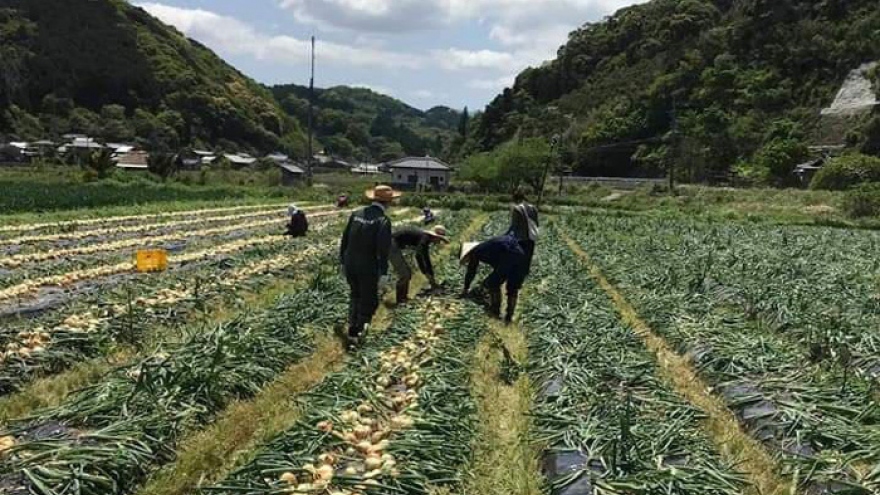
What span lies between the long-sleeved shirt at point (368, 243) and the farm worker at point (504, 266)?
7.23 ft

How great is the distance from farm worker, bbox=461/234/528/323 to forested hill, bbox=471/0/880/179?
4564 cm

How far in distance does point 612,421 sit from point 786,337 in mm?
4473

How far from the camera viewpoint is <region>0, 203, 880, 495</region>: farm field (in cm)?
430

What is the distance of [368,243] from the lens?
7977 mm

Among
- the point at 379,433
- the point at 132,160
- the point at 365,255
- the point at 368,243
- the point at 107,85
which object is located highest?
the point at 107,85

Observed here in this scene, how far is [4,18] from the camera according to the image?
342 feet

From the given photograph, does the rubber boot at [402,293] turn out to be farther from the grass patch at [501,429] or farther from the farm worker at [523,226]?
the grass patch at [501,429]

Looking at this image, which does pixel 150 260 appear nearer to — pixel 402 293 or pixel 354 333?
pixel 354 333

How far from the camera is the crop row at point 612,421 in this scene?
4.19 meters

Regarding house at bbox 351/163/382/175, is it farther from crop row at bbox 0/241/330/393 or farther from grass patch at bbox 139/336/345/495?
grass patch at bbox 139/336/345/495

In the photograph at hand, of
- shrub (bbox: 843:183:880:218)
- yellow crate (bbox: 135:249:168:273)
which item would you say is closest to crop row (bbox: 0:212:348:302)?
yellow crate (bbox: 135:249:168:273)

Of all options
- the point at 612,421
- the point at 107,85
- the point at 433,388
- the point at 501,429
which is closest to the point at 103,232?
the point at 433,388

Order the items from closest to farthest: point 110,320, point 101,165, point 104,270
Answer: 1. point 110,320
2. point 104,270
3. point 101,165

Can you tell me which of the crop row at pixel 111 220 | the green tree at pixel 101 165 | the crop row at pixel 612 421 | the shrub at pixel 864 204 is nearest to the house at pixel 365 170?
the green tree at pixel 101 165
